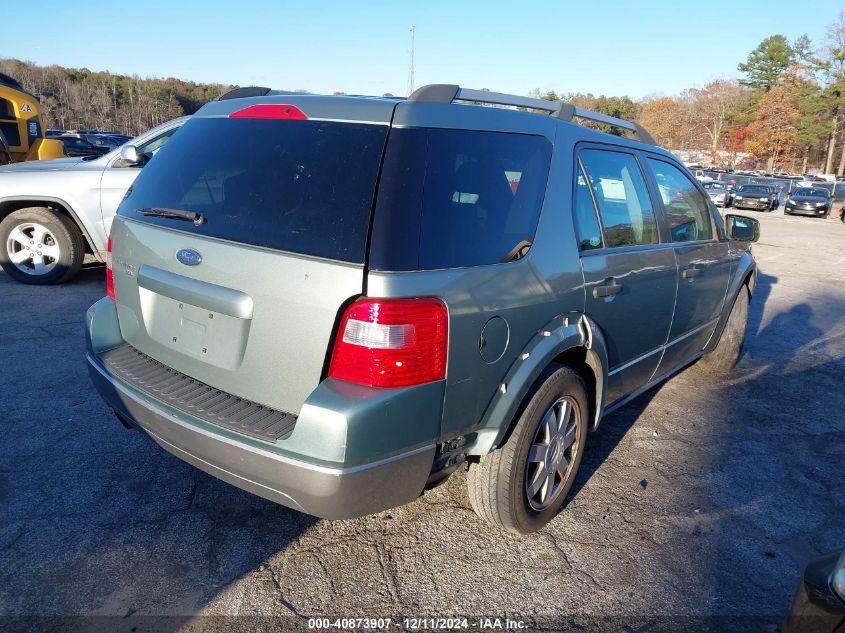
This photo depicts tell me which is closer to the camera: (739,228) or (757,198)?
(739,228)

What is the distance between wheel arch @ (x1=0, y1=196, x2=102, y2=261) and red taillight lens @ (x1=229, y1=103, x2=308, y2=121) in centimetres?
484

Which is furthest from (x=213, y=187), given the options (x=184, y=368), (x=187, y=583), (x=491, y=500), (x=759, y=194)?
(x=759, y=194)

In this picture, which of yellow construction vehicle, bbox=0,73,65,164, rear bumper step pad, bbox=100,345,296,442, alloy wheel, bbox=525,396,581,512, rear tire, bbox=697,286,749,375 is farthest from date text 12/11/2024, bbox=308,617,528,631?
yellow construction vehicle, bbox=0,73,65,164

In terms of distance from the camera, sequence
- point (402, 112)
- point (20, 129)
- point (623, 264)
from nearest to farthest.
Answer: point (402, 112), point (623, 264), point (20, 129)

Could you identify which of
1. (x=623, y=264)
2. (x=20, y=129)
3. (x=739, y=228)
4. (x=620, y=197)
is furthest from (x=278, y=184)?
(x=20, y=129)

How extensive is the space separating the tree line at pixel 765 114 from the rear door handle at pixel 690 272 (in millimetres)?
56390

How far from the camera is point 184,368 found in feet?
8.36

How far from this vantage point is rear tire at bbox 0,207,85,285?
6.70 m

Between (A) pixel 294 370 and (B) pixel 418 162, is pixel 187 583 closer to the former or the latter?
(A) pixel 294 370

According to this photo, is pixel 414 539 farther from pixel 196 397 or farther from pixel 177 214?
pixel 177 214

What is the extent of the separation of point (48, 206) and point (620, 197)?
20.3 feet

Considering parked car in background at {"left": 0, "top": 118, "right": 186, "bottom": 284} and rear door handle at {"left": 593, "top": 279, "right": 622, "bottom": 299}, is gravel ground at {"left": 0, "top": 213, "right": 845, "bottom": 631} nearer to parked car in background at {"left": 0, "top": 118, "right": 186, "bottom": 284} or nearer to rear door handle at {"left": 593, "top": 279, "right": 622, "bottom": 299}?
rear door handle at {"left": 593, "top": 279, "right": 622, "bottom": 299}

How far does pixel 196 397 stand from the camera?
2.44 meters

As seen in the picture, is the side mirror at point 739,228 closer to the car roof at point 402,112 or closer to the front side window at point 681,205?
the front side window at point 681,205
